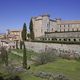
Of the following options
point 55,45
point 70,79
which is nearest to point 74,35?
point 55,45

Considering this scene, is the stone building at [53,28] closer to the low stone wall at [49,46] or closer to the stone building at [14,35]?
the low stone wall at [49,46]

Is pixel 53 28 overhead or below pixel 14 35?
overhead

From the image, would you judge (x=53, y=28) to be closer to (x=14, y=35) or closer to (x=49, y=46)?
(x=14, y=35)

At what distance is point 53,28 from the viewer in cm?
7962

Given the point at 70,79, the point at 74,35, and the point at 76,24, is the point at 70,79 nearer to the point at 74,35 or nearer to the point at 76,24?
the point at 74,35

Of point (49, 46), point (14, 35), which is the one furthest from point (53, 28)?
point (49, 46)

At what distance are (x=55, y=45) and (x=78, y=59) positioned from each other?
10.2 metres

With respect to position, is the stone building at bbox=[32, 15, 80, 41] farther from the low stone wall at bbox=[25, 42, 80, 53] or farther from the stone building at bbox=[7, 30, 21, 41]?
the stone building at bbox=[7, 30, 21, 41]

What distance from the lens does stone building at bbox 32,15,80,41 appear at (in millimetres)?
57731

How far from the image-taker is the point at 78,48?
39906 mm

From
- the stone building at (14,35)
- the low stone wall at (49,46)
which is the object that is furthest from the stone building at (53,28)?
the stone building at (14,35)

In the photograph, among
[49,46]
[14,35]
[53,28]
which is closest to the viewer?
[49,46]

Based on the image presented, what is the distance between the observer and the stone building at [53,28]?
5773cm

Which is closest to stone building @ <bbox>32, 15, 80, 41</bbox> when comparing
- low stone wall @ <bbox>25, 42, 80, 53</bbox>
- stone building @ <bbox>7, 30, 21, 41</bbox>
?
low stone wall @ <bbox>25, 42, 80, 53</bbox>
